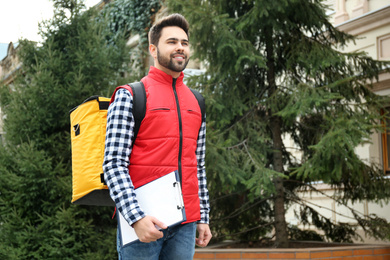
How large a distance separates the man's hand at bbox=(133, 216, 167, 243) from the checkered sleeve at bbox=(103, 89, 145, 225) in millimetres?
29

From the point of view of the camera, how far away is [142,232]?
2264mm

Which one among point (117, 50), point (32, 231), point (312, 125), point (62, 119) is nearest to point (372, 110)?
point (312, 125)

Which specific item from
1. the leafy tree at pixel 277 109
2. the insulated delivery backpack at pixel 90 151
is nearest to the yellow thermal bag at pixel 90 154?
the insulated delivery backpack at pixel 90 151

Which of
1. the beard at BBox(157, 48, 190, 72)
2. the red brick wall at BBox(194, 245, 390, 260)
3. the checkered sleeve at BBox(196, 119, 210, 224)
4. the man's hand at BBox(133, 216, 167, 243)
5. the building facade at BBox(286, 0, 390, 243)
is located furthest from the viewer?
the building facade at BBox(286, 0, 390, 243)

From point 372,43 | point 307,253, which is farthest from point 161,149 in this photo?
point 372,43

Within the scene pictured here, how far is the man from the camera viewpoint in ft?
7.73

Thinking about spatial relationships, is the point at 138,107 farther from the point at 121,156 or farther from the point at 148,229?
the point at 148,229

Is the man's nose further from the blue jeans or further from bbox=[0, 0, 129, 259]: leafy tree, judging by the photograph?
bbox=[0, 0, 129, 259]: leafy tree

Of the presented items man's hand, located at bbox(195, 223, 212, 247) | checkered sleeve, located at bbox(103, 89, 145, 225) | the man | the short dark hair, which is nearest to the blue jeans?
the man

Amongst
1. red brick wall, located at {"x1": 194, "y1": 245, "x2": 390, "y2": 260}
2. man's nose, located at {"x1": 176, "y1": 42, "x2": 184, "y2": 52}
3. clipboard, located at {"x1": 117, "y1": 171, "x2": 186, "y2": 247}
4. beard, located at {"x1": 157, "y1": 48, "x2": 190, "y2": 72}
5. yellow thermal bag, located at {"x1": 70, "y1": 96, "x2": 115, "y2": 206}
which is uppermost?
man's nose, located at {"x1": 176, "y1": 42, "x2": 184, "y2": 52}

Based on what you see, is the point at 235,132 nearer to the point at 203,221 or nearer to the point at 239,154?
the point at 239,154

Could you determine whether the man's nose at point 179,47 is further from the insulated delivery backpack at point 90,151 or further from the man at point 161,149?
the insulated delivery backpack at point 90,151

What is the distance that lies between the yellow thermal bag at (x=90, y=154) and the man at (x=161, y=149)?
0.29m

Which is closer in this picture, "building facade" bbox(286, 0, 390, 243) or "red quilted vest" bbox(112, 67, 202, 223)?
"red quilted vest" bbox(112, 67, 202, 223)
